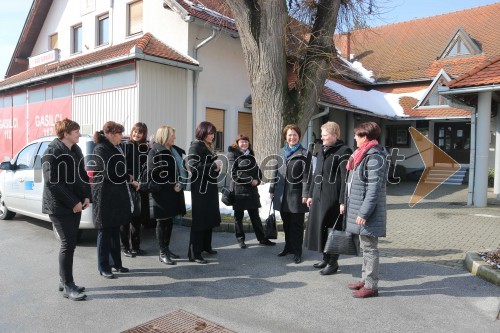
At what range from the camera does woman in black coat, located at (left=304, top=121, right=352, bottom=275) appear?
189 inches

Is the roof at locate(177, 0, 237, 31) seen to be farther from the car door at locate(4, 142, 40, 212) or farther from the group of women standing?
the group of women standing

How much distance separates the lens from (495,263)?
493 centimetres

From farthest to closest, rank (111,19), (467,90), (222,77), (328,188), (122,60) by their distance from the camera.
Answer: (111,19) → (222,77) → (122,60) → (467,90) → (328,188)

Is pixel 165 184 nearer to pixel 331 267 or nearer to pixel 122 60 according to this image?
pixel 331 267

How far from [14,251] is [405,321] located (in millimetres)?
5377

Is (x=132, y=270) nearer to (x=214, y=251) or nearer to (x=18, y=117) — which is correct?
(x=214, y=251)

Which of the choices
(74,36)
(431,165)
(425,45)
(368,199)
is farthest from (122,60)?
(425,45)

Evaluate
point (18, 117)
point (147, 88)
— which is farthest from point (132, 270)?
point (18, 117)

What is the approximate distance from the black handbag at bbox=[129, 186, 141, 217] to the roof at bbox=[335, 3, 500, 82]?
54.5 ft

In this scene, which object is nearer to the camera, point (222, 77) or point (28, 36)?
point (222, 77)

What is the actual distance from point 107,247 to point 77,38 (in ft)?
49.2

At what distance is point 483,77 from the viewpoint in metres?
10.3

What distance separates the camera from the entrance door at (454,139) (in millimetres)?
19703

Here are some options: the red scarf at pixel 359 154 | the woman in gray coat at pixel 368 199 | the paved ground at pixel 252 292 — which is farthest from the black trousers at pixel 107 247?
the red scarf at pixel 359 154
